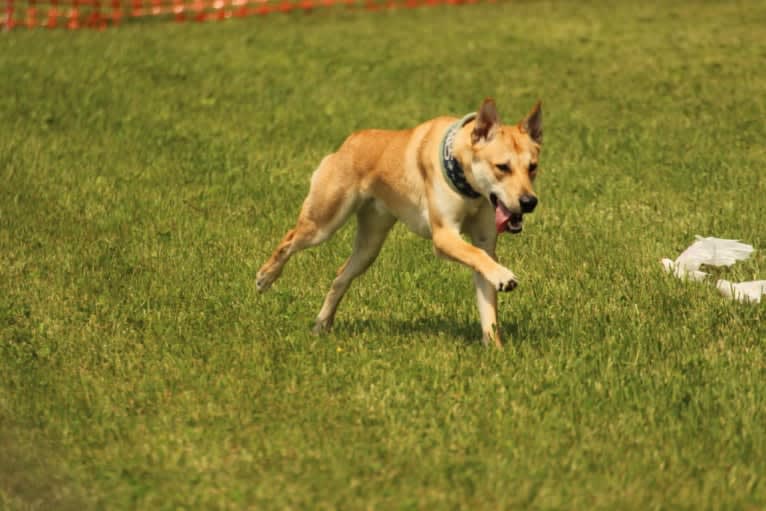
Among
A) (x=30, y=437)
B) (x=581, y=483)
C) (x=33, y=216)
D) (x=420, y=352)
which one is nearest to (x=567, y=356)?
(x=420, y=352)

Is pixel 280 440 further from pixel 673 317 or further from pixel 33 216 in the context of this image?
pixel 33 216

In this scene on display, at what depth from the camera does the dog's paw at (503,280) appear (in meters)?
7.92

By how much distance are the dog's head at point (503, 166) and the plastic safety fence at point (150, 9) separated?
17.1m

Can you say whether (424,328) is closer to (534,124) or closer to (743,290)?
(534,124)

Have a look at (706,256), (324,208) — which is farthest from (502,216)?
(706,256)

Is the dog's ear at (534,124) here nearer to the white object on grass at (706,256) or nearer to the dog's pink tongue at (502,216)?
the dog's pink tongue at (502,216)

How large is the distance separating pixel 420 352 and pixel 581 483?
219 centimetres

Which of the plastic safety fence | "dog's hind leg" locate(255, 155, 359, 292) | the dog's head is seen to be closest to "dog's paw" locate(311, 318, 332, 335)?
"dog's hind leg" locate(255, 155, 359, 292)

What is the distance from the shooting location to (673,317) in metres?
9.21

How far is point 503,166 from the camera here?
8164mm

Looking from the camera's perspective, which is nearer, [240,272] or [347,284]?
[347,284]

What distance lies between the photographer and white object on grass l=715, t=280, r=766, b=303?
9539mm

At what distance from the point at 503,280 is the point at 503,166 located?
27.4 inches

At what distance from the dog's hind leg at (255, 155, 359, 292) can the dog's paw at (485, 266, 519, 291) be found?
1.61 metres
